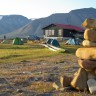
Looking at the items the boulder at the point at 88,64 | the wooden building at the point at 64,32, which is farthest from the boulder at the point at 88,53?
the wooden building at the point at 64,32

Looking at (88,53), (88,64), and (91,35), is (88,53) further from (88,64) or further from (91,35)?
(91,35)

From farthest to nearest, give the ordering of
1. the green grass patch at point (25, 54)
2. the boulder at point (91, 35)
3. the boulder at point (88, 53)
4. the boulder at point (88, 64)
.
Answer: the green grass patch at point (25, 54) → the boulder at point (91, 35) → the boulder at point (88, 64) → the boulder at point (88, 53)

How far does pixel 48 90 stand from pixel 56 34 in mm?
96116

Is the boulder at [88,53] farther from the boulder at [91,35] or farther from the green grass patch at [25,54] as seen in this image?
the green grass patch at [25,54]

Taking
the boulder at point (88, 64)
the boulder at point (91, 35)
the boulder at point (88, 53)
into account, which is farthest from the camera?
the boulder at point (91, 35)

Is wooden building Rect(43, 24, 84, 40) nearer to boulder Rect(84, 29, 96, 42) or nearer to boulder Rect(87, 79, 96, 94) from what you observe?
boulder Rect(84, 29, 96, 42)

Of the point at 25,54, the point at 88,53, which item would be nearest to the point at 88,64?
the point at 88,53

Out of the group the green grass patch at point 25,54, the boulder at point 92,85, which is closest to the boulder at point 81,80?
the boulder at point 92,85

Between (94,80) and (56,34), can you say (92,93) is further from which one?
(56,34)

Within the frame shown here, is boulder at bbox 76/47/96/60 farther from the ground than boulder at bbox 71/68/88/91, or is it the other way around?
boulder at bbox 76/47/96/60

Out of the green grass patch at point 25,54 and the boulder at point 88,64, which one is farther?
the green grass patch at point 25,54

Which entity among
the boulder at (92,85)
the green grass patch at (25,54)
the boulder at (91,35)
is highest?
the boulder at (91,35)

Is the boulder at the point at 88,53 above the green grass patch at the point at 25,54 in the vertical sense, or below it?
above

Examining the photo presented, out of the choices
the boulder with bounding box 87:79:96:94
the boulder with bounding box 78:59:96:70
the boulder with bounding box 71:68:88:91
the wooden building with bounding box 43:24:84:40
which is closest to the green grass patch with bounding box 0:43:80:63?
the boulder with bounding box 71:68:88:91
